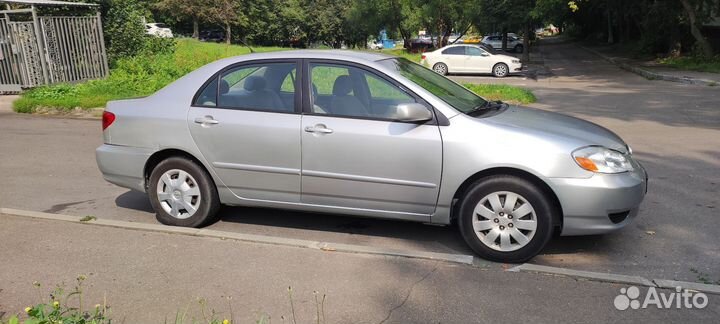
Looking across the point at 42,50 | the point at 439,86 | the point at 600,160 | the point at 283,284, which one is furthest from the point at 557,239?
the point at 42,50

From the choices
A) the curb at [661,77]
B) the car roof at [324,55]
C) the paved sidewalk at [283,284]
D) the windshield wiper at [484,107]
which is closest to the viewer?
the paved sidewalk at [283,284]

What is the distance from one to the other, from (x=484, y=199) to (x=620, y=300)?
44.6 inches

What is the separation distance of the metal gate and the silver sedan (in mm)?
11835

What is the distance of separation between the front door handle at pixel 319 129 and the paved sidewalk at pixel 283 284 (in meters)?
0.95

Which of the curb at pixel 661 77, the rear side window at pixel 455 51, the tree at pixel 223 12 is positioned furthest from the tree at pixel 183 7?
the curb at pixel 661 77

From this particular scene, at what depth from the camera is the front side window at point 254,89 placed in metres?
4.88

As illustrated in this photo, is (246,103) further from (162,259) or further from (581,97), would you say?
(581,97)

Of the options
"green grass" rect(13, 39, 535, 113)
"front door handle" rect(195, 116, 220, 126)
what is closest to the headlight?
"front door handle" rect(195, 116, 220, 126)

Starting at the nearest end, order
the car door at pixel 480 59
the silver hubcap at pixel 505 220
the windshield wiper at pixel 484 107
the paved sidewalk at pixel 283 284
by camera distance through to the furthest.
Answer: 1. the paved sidewalk at pixel 283 284
2. the silver hubcap at pixel 505 220
3. the windshield wiper at pixel 484 107
4. the car door at pixel 480 59

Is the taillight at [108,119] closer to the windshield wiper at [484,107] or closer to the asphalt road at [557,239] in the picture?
the asphalt road at [557,239]

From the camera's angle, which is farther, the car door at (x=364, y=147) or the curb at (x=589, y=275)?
the car door at (x=364, y=147)
